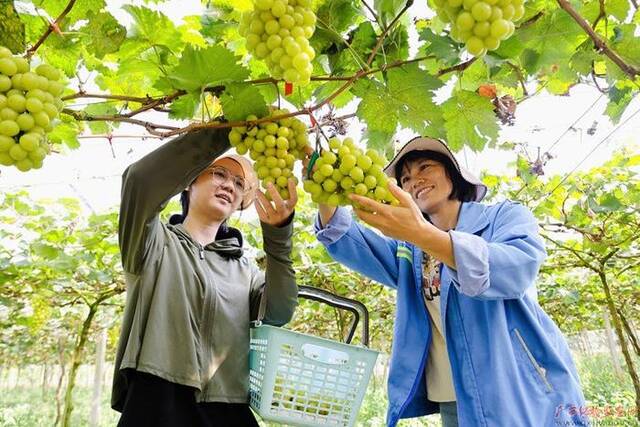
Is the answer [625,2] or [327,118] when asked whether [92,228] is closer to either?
[327,118]

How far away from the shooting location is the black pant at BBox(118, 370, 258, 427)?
5.55 feet

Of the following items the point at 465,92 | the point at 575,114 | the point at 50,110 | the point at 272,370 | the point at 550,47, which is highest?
the point at 575,114

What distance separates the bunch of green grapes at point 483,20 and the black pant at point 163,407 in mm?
1541

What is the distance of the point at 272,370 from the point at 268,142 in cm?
101

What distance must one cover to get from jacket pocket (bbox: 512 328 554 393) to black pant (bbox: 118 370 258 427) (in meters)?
1.21

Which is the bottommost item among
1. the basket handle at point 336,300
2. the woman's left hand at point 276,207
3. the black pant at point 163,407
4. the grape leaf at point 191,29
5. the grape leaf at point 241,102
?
the black pant at point 163,407

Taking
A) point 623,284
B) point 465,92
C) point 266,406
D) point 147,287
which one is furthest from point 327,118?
point 623,284

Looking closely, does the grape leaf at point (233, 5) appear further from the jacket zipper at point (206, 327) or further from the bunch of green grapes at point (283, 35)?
the jacket zipper at point (206, 327)

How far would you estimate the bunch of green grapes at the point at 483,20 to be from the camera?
78 centimetres

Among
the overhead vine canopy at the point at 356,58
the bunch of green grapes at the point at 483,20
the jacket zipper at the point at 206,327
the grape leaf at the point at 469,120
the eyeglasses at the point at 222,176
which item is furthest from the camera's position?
the eyeglasses at the point at 222,176

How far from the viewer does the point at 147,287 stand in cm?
184

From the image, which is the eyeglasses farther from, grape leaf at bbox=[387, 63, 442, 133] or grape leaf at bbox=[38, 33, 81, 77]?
grape leaf at bbox=[387, 63, 442, 133]

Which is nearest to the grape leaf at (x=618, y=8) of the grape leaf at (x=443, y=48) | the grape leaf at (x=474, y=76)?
the grape leaf at (x=474, y=76)

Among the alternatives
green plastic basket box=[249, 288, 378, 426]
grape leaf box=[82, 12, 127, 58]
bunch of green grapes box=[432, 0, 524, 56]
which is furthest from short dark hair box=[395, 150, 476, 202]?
bunch of green grapes box=[432, 0, 524, 56]
